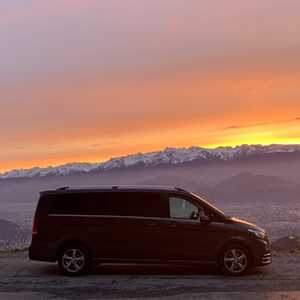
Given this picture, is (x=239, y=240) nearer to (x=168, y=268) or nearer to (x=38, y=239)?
(x=168, y=268)

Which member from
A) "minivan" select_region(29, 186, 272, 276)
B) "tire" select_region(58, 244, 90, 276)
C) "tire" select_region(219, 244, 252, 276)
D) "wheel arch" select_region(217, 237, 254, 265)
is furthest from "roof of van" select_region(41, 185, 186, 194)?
"tire" select_region(219, 244, 252, 276)

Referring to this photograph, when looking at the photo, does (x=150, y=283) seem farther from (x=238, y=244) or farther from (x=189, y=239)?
(x=238, y=244)

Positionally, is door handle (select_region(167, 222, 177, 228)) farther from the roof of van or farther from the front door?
the roof of van

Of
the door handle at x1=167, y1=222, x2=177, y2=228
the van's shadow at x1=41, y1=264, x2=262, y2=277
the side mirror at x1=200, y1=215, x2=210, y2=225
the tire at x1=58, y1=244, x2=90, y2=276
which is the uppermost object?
the side mirror at x1=200, y1=215, x2=210, y2=225

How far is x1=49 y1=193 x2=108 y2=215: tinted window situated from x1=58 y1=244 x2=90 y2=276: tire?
2.56 feet

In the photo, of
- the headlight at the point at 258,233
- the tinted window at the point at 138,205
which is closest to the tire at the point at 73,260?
the tinted window at the point at 138,205

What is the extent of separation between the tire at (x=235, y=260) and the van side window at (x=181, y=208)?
105 cm

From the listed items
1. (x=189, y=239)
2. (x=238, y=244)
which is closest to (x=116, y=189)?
(x=189, y=239)

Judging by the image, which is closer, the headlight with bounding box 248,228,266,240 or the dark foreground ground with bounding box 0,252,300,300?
the dark foreground ground with bounding box 0,252,300,300

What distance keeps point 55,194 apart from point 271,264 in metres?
5.28

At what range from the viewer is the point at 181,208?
47.0ft

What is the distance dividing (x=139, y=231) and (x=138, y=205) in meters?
0.57

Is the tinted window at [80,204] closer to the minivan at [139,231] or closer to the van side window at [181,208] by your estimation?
the minivan at [139,231]

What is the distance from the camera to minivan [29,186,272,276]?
46.2 feet
